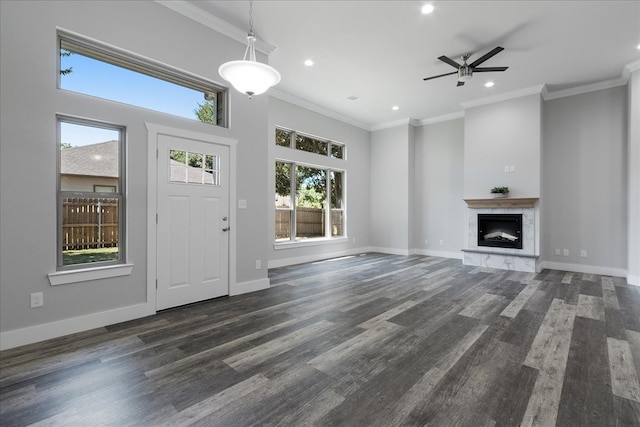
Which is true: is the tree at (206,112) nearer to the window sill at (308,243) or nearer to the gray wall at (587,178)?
the window sill at (308,243)

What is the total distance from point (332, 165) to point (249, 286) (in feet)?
13.5

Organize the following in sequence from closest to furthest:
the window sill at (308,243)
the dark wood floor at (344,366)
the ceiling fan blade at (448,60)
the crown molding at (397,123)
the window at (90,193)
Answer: the dark wood floor at (344,366)
the window at (90,193)
the ceiling fan blade at (448,60)
the window sill at (308,243)
the crown molding at (397,123)

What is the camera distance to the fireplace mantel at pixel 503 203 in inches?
221

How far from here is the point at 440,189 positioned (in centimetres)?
757

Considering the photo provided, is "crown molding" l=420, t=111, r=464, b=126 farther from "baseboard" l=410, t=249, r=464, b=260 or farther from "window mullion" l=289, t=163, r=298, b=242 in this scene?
"window mullion" l=289, t=163, r=298, b=242

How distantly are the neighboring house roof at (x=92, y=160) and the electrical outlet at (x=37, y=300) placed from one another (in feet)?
3.66

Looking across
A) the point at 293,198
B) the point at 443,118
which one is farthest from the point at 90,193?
the point at 443,118

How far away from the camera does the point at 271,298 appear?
12.9 feet

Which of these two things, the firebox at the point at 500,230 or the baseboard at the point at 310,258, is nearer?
the firebox at the point at 500,230

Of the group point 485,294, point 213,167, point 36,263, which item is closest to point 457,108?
point 485,294

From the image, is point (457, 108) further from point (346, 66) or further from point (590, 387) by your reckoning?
point (590, 387)

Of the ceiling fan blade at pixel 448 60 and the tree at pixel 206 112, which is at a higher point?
the ceiling fan blade at pixel 448 60

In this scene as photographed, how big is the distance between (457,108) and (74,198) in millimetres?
7245

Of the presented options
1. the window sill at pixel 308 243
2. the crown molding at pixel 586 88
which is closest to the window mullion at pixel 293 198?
the window sill at pixel 308 243
